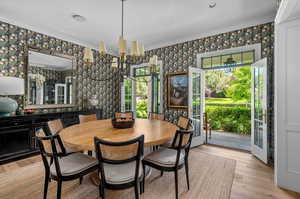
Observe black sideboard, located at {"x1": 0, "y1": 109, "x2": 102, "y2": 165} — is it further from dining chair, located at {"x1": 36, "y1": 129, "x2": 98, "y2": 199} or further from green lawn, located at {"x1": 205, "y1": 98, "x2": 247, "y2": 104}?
green lawn, located at {"x1": 205, "y1": 98, "x2": 247, "y2": 104}

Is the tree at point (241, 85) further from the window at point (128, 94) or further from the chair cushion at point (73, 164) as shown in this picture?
the chair cushion at point (73, 164)

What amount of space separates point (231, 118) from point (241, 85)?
4.78 feet

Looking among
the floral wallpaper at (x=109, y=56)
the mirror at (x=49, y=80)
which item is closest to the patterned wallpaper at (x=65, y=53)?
the floral wallpaper at (x=109, y=56)

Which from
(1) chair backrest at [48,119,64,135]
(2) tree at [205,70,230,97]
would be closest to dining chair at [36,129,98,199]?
(1) chair backrest at [48,119,64,135]

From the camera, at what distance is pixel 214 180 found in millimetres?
2166

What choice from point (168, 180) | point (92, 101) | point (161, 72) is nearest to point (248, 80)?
point (161, 72)

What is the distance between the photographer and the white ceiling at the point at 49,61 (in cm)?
328

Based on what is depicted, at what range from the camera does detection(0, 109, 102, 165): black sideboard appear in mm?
2672

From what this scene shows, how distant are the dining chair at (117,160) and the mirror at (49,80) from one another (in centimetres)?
298

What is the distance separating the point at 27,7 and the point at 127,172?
11.0 feet

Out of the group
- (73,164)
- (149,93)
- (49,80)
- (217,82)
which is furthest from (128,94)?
(217,82)

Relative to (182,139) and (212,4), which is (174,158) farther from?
(212,4)

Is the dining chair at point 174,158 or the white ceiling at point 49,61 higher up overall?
the white ceiling at point 49,61

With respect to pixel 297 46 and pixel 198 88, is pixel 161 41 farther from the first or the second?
pixel 297 46
